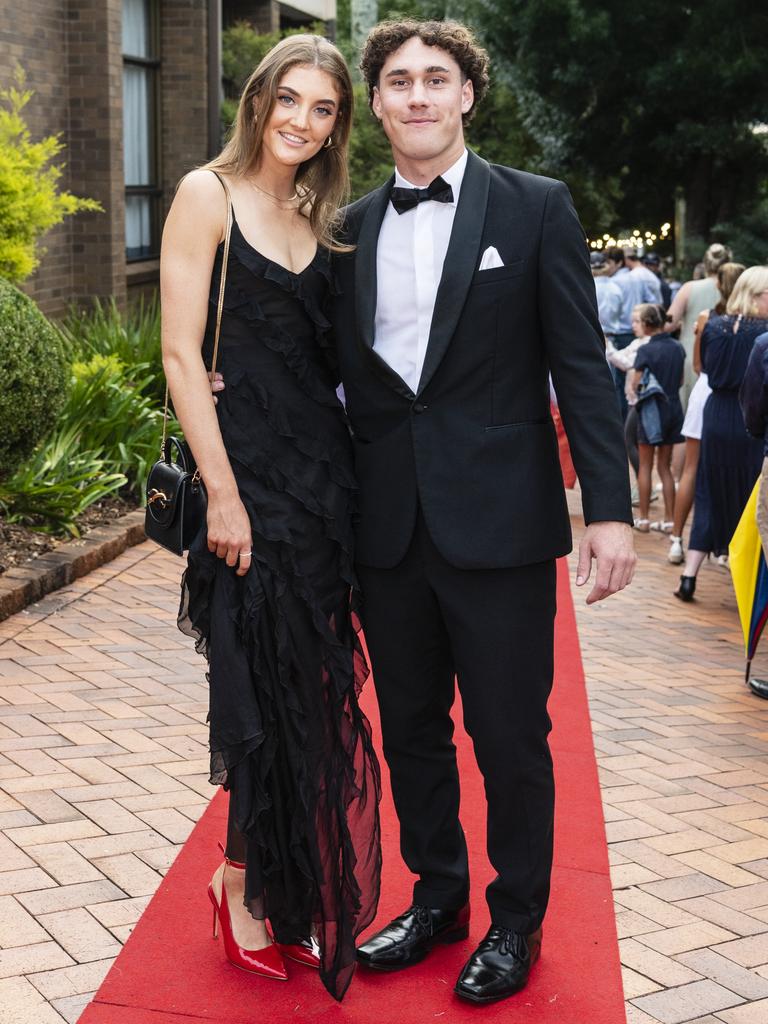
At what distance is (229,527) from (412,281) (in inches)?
28.1

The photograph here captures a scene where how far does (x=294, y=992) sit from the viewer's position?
3.13 meters

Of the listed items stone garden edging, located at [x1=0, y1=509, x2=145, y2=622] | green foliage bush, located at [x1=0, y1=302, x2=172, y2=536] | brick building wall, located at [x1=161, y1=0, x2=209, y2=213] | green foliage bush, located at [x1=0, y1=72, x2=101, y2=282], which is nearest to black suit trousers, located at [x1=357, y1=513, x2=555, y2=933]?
stone garden edging, located at [x1=0, y1=509, x2=145, y2=622]

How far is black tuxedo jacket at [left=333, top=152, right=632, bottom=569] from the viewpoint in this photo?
297 cm

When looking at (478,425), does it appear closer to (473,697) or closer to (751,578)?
(473,697)

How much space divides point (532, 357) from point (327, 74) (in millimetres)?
808

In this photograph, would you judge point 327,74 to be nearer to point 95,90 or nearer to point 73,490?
point 73,490

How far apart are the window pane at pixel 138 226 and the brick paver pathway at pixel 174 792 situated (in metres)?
7.58

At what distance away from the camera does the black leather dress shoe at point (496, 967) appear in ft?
10.1

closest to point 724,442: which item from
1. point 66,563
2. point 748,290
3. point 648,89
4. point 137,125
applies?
point 748,290

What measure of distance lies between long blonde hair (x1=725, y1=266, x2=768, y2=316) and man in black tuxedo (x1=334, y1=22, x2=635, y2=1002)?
4666 millimetres

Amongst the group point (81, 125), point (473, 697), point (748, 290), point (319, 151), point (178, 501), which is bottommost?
point (473, 697)

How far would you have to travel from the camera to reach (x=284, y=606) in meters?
3.02

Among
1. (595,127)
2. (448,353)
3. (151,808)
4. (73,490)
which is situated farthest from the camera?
(595,127)

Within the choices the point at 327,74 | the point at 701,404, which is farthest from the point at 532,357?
the point at 701,404
